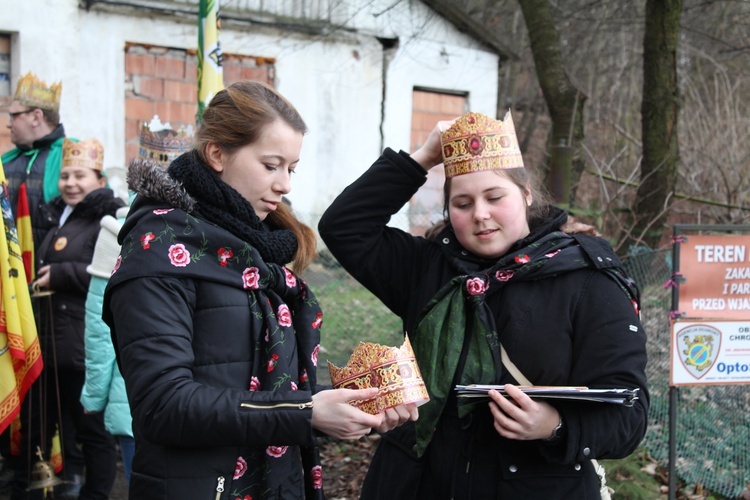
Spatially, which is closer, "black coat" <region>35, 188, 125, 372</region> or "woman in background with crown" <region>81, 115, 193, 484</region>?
"woman in background with crown" <region>81, 115, 193, 484</region>

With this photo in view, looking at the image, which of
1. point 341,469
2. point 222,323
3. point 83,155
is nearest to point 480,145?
point 222,323

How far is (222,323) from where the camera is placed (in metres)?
2.06

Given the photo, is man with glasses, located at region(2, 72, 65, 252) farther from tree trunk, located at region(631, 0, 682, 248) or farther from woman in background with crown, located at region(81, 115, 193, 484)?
tree trunk, located at region(631, 0, 682, 248)

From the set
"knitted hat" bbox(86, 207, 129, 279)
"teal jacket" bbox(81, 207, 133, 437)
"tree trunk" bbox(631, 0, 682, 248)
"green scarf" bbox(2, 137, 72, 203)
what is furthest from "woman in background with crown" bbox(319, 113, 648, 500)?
"tree trunk" bbox(631, 0, 682, 248)

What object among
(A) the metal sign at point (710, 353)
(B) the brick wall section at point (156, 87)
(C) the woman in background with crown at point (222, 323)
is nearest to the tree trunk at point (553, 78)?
(A) the metal sign at point (710, 353)

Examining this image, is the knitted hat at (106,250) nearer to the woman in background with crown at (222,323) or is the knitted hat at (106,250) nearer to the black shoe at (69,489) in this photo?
the black shoe at (69,489)

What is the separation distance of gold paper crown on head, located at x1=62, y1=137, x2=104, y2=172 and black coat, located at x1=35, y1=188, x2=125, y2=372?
0.89ft

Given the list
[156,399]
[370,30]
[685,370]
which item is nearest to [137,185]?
[156,399]

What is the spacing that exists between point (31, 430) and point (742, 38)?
12.1m

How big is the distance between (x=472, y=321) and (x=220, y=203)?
81 centimetres

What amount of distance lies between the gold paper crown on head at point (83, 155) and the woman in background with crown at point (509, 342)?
313cm

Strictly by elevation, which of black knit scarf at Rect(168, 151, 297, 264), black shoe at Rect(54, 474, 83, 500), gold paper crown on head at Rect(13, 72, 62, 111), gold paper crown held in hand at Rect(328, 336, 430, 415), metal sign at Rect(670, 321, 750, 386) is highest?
gold paper crown on head at Rect(13, 72, 62, 111)

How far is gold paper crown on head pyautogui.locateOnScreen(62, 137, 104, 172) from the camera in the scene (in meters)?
5.02

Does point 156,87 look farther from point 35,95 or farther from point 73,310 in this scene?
point 73,310
